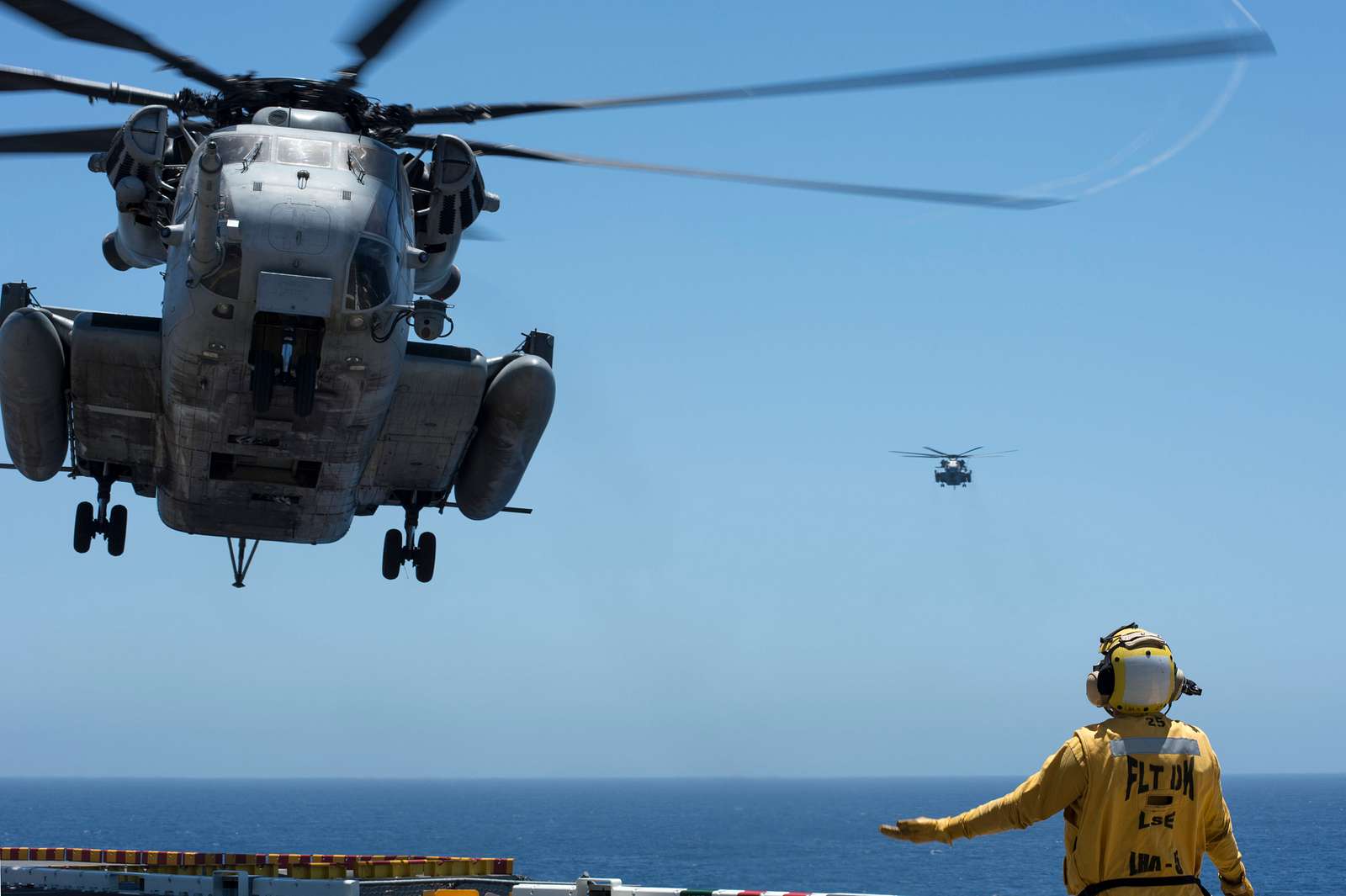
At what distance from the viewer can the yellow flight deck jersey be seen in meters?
6.04

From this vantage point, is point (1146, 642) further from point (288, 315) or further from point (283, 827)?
point (283, 827)

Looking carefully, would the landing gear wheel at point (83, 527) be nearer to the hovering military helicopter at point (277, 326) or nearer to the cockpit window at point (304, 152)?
the hovering military helicopter at point (277, 326)

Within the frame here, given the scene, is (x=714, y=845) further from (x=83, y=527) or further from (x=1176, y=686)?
(x=1176, y=686)

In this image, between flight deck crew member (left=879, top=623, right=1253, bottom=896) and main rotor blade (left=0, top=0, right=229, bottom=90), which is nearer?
flight deck crew member (left=879, top=623, right=1253, bottom=896)

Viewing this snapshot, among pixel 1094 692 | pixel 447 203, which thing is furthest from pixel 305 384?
pixel 1094 692

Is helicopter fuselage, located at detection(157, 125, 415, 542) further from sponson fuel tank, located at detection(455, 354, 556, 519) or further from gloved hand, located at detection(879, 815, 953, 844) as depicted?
gloved hand, located at detection(879, 815, 953, 844)

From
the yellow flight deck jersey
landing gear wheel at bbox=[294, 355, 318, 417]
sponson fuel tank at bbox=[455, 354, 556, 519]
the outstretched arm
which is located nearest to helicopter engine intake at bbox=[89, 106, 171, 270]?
landing gear wheel at bbox=[294, 355, 318, 417]

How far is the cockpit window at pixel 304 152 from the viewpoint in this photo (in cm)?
1559

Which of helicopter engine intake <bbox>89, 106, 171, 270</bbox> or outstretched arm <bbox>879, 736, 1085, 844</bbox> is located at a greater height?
helicopter engine intake <bbox>89, 106, 171, 270</bbox>

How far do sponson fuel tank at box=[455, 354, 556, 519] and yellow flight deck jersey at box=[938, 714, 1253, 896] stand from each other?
1265 centimetres

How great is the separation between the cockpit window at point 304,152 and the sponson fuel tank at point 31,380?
12.5ft

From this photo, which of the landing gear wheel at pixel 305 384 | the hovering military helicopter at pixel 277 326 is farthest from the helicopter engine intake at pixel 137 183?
the landing gear wheel at pixel 305 384

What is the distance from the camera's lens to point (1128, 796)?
6.06 m

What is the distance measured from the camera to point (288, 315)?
1499 cm
